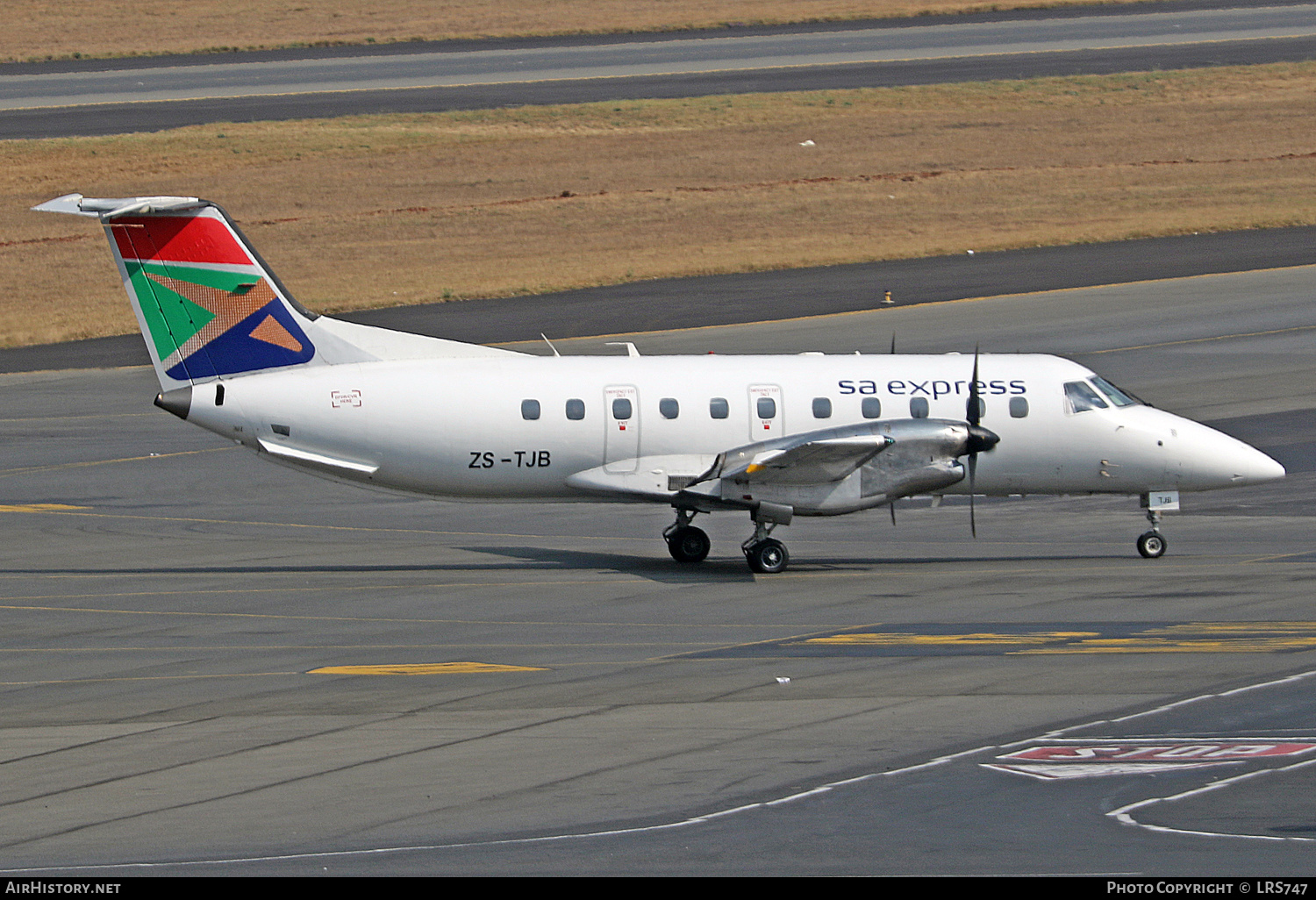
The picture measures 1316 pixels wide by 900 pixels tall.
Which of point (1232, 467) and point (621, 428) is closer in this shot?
point (621, 428)

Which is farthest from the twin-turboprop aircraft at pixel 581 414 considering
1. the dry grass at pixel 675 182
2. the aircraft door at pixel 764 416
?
the dry grass at pixel 675 182

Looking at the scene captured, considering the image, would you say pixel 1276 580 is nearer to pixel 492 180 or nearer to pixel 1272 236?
pixel 1272 236

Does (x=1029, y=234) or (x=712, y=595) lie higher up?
(x=1029, y=234)

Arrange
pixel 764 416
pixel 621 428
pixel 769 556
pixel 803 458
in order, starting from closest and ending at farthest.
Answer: pixel 803 458
pixel 769 556
pixel 621 428
pixel 764 416

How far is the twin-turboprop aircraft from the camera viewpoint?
27.8 m

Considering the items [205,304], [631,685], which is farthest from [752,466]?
[205,304]

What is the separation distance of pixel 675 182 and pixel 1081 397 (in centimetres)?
5022

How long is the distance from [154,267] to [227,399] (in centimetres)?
235

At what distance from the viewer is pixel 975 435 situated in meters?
27.7

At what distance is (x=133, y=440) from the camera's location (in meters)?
40.8

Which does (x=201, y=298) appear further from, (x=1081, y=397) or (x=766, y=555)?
(x=1081, y=397)

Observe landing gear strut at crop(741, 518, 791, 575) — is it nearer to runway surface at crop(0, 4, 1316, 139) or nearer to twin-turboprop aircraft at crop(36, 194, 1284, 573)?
twin-turboprop aircraft at crop(36, 194, 1284, 573)

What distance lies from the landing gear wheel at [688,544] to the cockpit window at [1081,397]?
6414 millimetres
